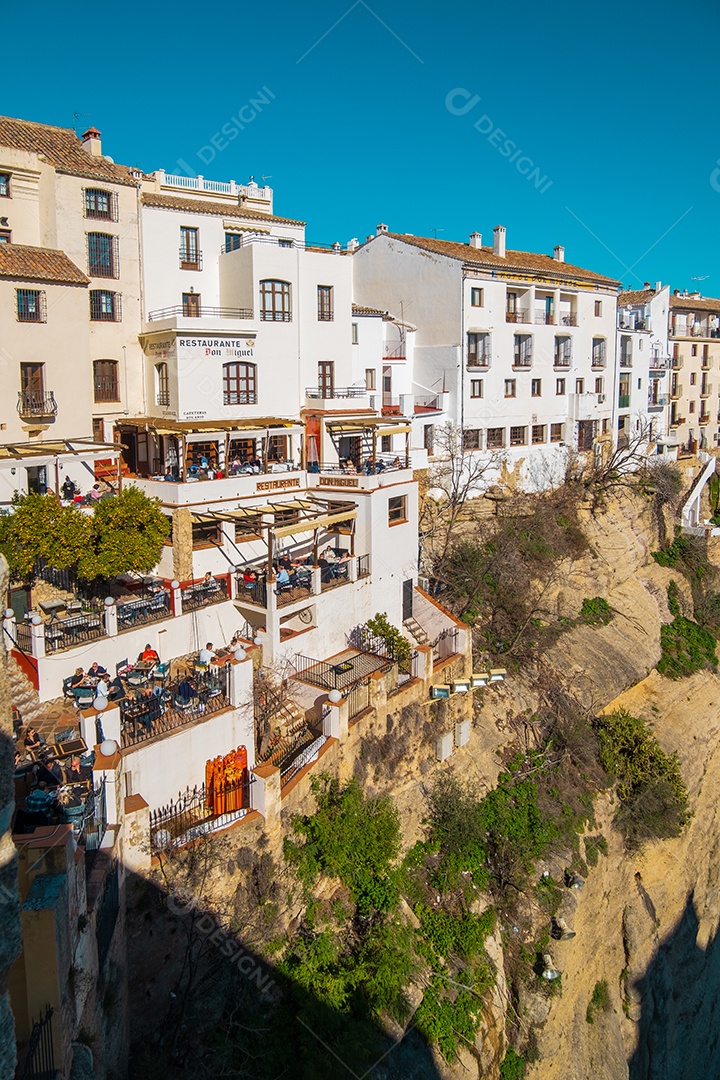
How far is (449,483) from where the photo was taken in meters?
35.4

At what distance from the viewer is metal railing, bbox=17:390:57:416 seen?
23484mm

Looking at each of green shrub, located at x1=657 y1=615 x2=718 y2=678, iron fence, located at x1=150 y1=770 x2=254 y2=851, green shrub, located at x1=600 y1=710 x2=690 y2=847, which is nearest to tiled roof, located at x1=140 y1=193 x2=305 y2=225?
iron fence, located at x1=150 y1=770 x2=254 y2=851

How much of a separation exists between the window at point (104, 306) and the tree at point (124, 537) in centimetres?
797

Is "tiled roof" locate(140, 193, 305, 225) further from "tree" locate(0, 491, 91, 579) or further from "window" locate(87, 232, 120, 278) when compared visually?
"tree" locate(0, 491, 91, 579)

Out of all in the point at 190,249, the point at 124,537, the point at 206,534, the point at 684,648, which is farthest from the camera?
the point at 684,648

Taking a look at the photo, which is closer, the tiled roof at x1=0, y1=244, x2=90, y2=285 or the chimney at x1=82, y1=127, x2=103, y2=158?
the tiled roof at x1=0, y1=244, x2=90, y2=285

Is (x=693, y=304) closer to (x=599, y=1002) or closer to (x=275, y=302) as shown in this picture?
(x=275, y=302)

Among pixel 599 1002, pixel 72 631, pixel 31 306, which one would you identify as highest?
pixel 31 306

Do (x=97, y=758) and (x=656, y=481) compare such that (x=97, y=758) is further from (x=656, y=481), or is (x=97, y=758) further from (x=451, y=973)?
(x=656, y=481)

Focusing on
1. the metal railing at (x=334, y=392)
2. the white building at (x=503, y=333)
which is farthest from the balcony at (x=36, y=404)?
the white building at (x=503, y=333)

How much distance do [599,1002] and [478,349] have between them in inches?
1076

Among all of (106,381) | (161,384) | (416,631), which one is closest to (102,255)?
(106,381)

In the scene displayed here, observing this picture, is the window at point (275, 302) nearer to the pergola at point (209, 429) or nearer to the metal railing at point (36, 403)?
the pergola at point (209, 429)

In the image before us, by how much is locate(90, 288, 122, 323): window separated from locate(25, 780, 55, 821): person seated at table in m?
19.0
